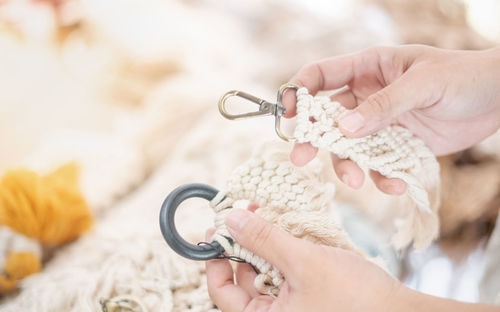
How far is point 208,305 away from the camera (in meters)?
0.64

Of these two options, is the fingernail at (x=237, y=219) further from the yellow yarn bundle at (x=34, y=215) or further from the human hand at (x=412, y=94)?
the yellow yarn bundle at (x=34, y=215)

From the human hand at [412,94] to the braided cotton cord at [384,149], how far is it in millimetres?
27

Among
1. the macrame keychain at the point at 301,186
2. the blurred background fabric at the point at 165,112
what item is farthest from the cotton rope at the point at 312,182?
the blurred background fabric at the point at 165,112

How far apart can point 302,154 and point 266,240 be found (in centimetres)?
20

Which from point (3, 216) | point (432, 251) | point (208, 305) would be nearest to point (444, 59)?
point (208, 305)

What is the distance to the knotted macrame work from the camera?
0.57 metres

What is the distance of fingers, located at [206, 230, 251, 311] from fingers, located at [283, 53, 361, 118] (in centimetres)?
34

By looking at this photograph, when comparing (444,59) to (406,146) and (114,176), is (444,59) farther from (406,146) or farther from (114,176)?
(114,176)

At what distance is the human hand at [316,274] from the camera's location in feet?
1.56

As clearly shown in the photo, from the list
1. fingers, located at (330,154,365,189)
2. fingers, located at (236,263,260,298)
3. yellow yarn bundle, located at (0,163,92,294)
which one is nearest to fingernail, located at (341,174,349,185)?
fingers, located at (330,154,365,189)

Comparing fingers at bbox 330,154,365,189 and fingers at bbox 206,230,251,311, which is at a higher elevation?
fingers at bbox 330,154,365,189

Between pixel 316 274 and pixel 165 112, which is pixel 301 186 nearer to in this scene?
pixel 316 274

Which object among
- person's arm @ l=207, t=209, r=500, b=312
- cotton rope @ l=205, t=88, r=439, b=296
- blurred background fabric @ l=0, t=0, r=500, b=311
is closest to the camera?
person's arm @ l=207, t=209, r=500, b=312

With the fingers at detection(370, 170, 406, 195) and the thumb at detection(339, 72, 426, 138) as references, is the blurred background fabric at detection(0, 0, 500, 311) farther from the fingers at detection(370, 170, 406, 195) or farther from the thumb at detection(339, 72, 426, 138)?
the thumb at detection(339, 72, 426, 138)
